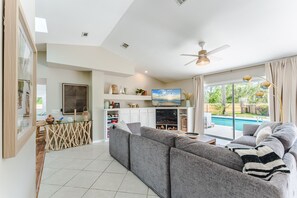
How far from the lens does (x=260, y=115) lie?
14.8 ft

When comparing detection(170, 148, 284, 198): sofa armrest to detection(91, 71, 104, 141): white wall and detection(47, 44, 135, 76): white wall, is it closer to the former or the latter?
detection(91, 71, 104, 141): white wall

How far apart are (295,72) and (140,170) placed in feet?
13.6

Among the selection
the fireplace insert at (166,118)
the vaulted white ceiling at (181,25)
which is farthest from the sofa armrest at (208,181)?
the fireplace insert at (166,118)

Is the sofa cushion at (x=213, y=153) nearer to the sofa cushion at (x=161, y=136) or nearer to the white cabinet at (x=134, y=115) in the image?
the sofa cushion at (x=161, y=136)

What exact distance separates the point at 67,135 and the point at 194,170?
395 cm

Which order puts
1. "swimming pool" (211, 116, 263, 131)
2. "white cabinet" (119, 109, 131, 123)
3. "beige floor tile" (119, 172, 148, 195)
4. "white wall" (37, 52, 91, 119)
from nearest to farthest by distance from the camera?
"beige floor tile" (119, 172, 148, 195)
"white wall" (37, 52, 91, 119)
"swimming pool" (211, 116, 263, 131)
"white cabinet" (119, 109, 131, 123)

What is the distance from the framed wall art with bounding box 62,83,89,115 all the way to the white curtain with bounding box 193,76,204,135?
161 inches

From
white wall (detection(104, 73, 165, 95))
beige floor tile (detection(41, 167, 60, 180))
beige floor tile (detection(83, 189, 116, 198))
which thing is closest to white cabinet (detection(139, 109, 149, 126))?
white wall (detection(104, 73, 165, 95))

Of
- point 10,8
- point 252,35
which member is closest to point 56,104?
point 10,8

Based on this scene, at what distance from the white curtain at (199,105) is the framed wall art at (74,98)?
13.4ft

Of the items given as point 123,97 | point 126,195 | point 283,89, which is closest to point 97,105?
point 123,97

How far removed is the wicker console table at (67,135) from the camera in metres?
4.08

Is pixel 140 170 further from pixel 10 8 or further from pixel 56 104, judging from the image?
pixel 56 104

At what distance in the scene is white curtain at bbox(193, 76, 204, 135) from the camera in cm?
574
